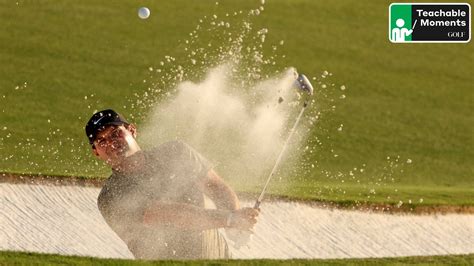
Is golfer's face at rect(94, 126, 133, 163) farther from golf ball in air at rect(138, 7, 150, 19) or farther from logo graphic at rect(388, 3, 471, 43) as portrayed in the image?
logo graphic at rect(388, 3, 471, 43)

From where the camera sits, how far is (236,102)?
Answer: 1495cm

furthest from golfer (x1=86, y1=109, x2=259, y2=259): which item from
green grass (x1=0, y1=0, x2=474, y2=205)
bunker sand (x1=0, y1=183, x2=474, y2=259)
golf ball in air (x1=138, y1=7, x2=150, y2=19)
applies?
golf ball in air (x1=138, y1=7, x2=150, y2=19)

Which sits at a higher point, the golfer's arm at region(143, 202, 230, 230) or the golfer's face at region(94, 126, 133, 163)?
the golfer's face at region(94, 126, 133, 163)

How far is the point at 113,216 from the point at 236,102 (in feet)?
21.9

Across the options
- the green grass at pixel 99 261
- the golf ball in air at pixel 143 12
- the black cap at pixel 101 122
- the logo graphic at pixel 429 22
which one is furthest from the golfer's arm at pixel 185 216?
the logo graphic at pixel 429 22

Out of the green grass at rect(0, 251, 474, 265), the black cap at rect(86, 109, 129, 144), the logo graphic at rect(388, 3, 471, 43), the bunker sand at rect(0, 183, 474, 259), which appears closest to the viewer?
the green grass at rect(0, 251, 474, 265)

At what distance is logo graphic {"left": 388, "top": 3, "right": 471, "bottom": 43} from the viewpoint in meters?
20.1

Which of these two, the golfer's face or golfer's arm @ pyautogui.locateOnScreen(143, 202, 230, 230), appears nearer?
golfer's arm @ pyautogui.locateOnScreen(143, 202, 230, 230)

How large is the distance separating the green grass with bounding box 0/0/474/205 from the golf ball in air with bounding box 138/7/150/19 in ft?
0.56

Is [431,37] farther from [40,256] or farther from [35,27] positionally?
[40,256]

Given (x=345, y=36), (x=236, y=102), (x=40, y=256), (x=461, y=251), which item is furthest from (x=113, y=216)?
(x=345, y=36)

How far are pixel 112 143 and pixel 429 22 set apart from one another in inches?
493

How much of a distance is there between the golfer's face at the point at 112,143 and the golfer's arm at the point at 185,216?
17.9 inches

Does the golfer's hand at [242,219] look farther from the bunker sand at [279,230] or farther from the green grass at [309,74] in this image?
the green grass at [309,74]
